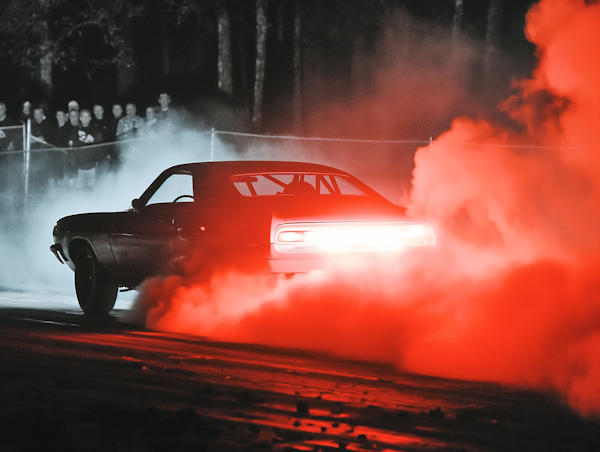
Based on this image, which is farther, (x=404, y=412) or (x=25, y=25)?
(x=25, y=25)

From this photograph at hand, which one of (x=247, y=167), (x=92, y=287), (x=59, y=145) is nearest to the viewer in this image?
(x=247, y=167)

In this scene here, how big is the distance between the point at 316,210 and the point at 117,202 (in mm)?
8165

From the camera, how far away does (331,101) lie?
111ft

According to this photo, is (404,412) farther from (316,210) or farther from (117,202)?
(117,202)

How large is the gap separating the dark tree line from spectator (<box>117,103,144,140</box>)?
8716 mm

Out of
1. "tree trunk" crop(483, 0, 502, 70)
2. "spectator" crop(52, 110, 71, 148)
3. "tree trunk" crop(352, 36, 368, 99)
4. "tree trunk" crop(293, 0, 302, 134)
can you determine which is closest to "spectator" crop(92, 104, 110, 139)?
"spectator" crop(52, 110, 71, 148)

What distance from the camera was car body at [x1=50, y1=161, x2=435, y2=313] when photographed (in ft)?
24.2

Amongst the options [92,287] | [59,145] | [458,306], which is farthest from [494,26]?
[458,306]

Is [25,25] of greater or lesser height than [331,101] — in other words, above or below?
Answer: above

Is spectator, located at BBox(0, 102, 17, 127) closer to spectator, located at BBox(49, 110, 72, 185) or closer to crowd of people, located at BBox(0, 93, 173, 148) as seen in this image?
crowd of people, located at BBox(0, 93, 173, 148)

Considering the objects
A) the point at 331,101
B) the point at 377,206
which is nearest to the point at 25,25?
the point at 331,101

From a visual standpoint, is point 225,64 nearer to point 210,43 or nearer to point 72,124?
point 72,124

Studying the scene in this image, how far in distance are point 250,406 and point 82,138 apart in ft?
38.7

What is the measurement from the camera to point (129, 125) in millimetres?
15992
